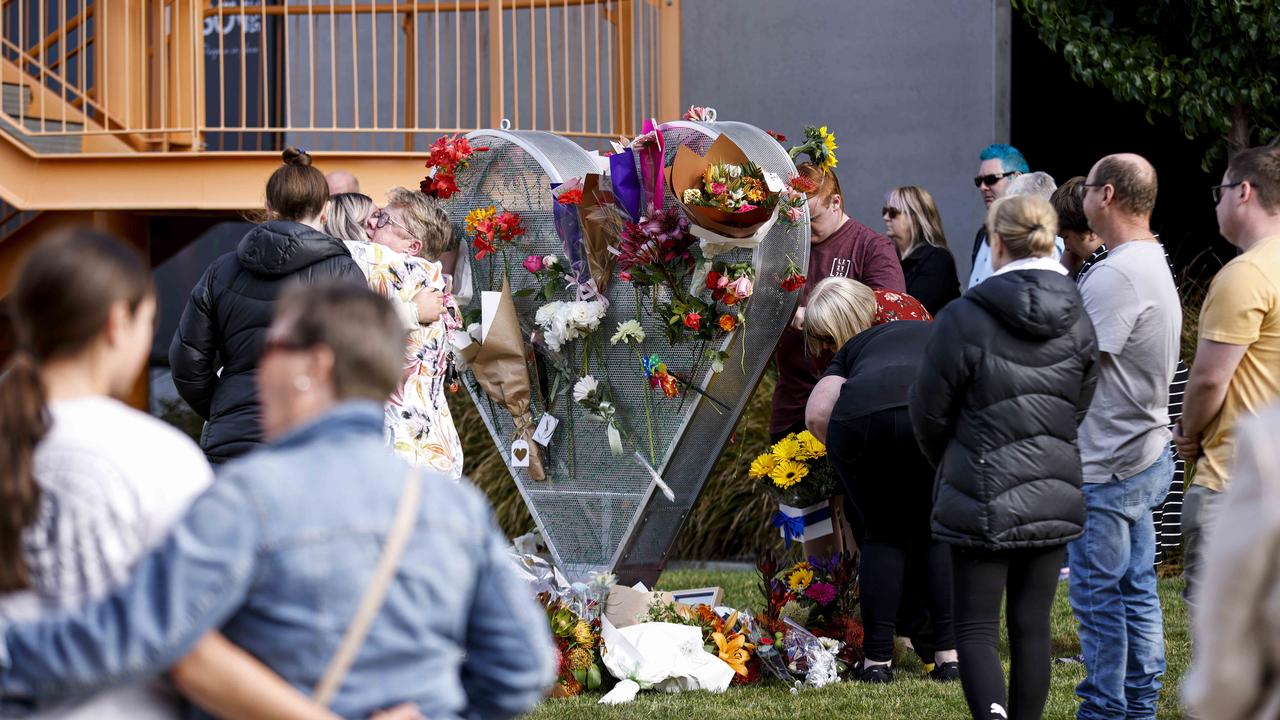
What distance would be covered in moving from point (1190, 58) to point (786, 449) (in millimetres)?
4100

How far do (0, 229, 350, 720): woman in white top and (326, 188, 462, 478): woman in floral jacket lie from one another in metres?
2.56

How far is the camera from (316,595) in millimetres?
1880

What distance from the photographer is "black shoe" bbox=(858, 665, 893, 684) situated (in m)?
5.29

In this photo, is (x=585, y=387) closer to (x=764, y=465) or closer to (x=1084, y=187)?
(x=764, y=465)

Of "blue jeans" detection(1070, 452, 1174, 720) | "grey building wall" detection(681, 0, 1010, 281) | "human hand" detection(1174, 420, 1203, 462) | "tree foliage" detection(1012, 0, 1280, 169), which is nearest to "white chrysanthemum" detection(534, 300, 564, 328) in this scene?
"blue jeans" detection(1070, 452, 1174, 720)

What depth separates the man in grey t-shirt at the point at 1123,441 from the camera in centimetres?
427

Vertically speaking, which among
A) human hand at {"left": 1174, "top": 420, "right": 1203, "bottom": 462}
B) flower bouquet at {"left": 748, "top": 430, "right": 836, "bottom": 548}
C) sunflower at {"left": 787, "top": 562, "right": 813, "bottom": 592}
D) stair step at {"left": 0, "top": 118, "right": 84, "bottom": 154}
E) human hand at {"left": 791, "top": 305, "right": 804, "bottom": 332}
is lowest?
sunflower at {"left": 787, "top": 562, "right": 813, "bottom": 592}

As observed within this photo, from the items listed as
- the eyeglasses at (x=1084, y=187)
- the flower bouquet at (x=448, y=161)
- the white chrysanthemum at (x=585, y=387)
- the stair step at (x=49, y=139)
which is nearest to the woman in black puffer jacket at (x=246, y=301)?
the white chrysanthemum at (x=585, y=387)

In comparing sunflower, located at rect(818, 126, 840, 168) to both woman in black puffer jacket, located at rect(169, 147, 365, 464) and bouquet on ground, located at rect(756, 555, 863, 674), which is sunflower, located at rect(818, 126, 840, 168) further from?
woman in black puffer jacket, located at rect(169, 147, 365, 464)

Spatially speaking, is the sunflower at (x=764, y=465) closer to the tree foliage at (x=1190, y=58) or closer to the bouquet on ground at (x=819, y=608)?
the bouquet on ground at (x=819, y=608)

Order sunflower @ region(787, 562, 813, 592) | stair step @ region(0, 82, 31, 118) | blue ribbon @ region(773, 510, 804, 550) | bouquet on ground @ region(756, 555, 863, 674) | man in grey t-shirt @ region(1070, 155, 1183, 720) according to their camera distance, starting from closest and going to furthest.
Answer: man in grey t-shirt @ region(1070, 155, 1183, 720), bouquet on ground @ region(756, 555, 863, 674), sunflower @ region(787, 562, 813, 592), blue ribbon @ region(773, 510, 804, 550), stair step @ region(0, 82, 31, 118)

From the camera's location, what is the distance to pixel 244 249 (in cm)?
436

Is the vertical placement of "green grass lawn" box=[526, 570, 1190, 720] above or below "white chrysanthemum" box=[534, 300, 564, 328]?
below

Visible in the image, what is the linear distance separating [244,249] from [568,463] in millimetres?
2069
